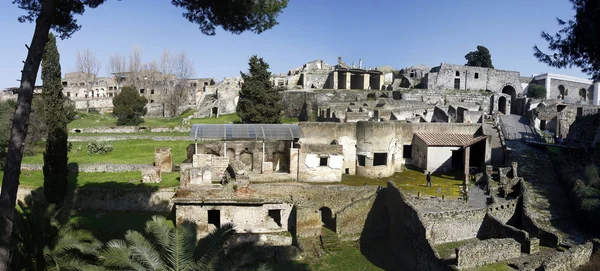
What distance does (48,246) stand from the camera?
34.1ft

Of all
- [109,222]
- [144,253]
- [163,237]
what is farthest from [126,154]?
[144,253]

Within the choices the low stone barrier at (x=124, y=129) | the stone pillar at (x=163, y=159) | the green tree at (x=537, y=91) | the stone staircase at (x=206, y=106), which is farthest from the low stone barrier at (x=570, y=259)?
the stone staircase at (x=206, y=106)

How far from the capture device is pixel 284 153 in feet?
82.9

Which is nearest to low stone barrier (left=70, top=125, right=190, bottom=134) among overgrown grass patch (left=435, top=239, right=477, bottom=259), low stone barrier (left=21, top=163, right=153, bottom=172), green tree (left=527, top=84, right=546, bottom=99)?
low stone barrier (left=21, top=163, right=153, bottom=172)

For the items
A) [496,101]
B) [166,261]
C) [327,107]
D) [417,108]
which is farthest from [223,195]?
[496,101]

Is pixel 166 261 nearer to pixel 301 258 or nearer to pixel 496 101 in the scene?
pixel 301 258

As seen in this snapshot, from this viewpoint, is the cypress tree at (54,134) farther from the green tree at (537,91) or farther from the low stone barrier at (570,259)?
the green tree at (537,91)

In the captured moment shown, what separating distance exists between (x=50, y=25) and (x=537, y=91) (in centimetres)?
4527

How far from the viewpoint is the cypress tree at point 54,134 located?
61.1 ft

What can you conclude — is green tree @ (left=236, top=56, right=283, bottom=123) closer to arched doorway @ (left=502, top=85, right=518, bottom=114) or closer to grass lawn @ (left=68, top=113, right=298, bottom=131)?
grass lawn @ (left=68, top=113, right=298, bottom=131)

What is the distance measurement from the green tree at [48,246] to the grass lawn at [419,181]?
1446 cm

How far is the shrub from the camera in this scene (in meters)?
29.3

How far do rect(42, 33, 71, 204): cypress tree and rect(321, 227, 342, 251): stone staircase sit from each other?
452 inches

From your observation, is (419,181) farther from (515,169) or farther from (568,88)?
(568,88)
